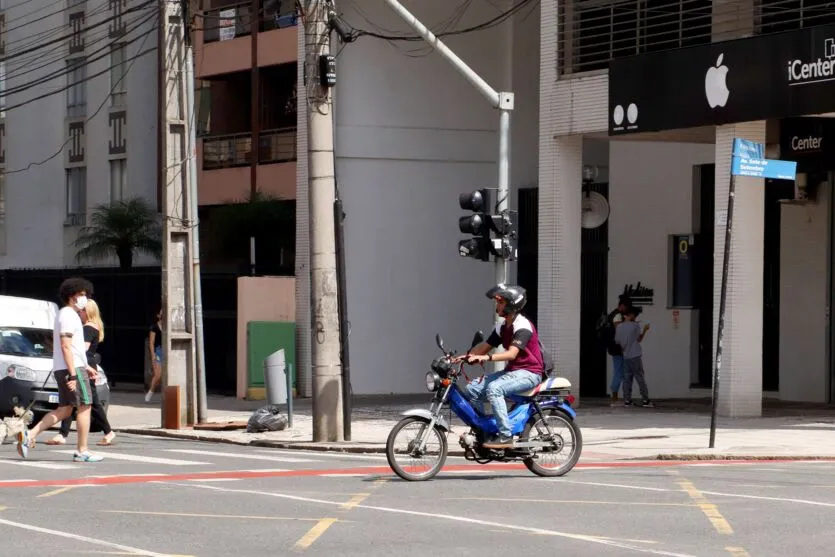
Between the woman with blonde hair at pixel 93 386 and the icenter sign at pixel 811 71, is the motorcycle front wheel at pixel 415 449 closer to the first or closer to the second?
the woman with blonde hair at pixel 93 386

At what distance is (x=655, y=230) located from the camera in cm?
3009

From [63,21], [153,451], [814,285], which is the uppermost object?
[63,21]

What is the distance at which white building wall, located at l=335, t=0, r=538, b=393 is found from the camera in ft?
103

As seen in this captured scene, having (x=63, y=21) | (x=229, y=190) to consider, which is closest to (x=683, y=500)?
(x=229, y=190)

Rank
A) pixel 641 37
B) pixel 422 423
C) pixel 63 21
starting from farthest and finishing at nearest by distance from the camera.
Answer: pixel 63 21 < pixel 641 37 < pixel 422 423

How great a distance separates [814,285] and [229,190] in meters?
18.0

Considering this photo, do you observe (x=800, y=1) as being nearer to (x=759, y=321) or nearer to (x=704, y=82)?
(x=704, y=82)

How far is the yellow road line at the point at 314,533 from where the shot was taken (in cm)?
A: 1048

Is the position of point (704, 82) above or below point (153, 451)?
above

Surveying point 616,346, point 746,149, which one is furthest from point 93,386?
point 616,346

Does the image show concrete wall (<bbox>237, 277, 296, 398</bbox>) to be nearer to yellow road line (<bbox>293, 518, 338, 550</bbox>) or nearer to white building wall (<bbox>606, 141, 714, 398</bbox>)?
white building wall (<bbox>606, 141, 714, 398</bbox>)

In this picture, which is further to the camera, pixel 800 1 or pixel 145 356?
pixel 145 356

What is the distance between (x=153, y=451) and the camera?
19109 millimetres

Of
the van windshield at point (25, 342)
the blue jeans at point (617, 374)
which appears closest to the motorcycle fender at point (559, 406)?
the van windshield at point (25, 342)
